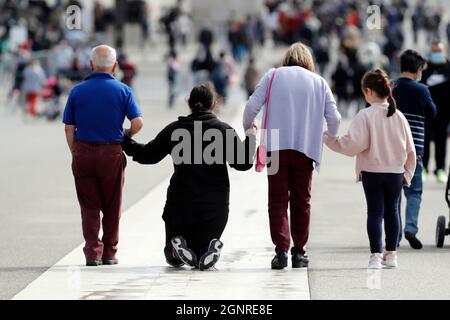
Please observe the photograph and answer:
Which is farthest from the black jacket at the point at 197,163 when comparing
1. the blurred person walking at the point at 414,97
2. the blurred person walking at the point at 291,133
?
the blurred person walking at the point at 414,97

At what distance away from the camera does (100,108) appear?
1065 centimetres

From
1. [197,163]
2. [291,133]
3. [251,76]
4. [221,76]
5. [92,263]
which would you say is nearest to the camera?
[291,133]

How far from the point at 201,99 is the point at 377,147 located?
1221mm

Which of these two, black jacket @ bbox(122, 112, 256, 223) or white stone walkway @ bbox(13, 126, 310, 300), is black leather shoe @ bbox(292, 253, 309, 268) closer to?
white stone walkway @ bbox(13, 126, 310, 300)

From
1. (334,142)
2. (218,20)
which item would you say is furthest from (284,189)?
(218,20)

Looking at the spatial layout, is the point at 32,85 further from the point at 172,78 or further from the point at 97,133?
the point at 97,133

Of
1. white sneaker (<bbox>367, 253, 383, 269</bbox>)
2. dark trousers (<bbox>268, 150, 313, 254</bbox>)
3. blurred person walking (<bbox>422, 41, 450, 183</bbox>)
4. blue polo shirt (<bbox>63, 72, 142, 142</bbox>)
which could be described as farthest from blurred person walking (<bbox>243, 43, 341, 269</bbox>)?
blurred person walking (<bbox>422, 41, 450, 183</bbox>)

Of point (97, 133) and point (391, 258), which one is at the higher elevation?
point (97, 133)

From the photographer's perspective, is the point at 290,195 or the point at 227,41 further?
the point at 227,41

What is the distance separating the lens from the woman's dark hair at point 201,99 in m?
10.5

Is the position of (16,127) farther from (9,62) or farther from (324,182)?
(324,182)

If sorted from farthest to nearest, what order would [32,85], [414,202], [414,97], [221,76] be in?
[221,76], [32,85], [414,202], [414,97]

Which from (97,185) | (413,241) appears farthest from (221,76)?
(97,185)

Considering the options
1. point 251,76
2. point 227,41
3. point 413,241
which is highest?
point 413,241
